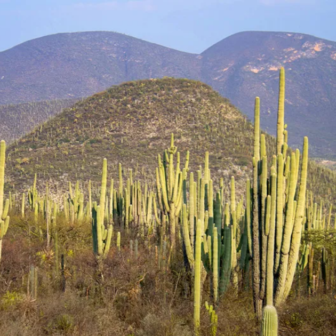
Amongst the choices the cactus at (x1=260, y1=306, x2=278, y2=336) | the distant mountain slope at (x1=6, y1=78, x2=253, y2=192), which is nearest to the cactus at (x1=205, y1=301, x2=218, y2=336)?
the cactus at (x1=260, y1=306, x2=278, y2=336)

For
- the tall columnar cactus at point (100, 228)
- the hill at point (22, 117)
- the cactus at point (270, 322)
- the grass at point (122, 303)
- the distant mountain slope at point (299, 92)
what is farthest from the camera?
the distant mountain slope at point (299, 92)

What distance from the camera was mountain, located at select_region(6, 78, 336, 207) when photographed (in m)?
30.2

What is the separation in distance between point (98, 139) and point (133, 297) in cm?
2782

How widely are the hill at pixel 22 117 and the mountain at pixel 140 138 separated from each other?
2076cm

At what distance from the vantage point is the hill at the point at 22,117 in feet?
201

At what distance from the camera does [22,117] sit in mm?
67500

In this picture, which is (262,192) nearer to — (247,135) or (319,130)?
(247,135)

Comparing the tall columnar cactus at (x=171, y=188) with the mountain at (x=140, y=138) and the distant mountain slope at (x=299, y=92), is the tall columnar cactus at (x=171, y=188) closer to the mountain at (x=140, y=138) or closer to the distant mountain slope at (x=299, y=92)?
the mountain at (x=140, y=138)

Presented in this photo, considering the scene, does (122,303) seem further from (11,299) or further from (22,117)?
(22,117)

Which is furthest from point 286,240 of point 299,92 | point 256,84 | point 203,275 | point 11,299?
point 256,84

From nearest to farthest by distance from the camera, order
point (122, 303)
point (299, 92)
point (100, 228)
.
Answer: point (122, 303), point (100, 228), point (299, 92)

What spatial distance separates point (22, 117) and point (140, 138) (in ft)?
119

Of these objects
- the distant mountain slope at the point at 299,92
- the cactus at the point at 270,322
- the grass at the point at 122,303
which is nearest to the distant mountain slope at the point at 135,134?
the grass at the point at 122,303

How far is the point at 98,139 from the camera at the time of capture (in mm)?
35531
